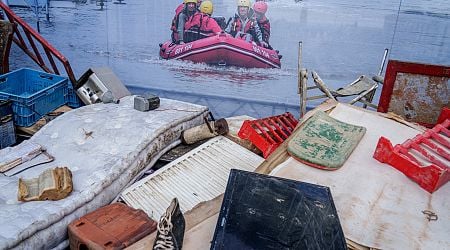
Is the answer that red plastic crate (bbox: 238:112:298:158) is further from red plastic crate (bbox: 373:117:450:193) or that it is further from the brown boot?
the brown boot

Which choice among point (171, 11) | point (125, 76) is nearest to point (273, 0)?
point (171, 11)

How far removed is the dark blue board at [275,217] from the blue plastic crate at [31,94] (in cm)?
268

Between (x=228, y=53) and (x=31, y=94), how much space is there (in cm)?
239

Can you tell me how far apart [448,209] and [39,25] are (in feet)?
17.4

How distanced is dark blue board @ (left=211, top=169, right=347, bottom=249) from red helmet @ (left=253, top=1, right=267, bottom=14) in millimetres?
2936

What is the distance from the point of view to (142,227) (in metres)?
2.24

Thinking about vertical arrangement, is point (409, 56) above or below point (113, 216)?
above

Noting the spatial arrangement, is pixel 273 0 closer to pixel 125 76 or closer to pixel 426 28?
pixel 426 28

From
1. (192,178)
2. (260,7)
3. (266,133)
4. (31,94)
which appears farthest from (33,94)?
(260,7)

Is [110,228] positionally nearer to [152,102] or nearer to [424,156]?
[152,102]

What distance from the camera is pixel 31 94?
4.32 meters

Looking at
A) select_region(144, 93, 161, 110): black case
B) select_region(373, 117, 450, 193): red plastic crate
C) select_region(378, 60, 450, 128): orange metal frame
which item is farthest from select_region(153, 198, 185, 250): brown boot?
select_region(378, 60, 450, 128): orange metal frame

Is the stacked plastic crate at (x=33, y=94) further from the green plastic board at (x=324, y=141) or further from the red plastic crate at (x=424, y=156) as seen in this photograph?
the red plastic crate at (x=424, y=156)

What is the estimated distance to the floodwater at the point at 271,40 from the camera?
4.28 meters
